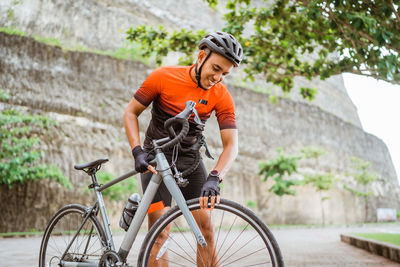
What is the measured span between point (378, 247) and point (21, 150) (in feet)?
46.3

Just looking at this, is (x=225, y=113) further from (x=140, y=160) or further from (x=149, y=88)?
(x=140, y=160)

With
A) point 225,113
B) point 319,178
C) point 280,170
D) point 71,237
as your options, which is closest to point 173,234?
point 225,113

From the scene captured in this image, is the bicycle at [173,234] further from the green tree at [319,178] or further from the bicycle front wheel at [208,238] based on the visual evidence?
the green tree at [319,178]

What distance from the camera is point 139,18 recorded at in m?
33.7

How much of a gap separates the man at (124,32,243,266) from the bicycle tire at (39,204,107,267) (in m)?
0.54

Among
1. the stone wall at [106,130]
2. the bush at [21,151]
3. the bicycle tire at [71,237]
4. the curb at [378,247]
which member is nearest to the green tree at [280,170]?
the stone wall at [106,130]

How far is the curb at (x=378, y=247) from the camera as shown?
24.5 ft

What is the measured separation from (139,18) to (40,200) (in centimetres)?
1855

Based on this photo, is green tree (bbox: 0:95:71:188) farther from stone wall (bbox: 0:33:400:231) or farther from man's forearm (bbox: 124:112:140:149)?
man's forearm (bbox: 124:112:140:149)

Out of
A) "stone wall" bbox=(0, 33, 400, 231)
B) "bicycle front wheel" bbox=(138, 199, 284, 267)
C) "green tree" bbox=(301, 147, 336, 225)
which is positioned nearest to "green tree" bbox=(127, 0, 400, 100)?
"bicycle front wheel" bbox=(138, 199, 284, 267)

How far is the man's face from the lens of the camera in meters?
3.18

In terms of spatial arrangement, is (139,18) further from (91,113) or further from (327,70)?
(327,70)

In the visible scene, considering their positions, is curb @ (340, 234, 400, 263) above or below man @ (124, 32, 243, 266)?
below

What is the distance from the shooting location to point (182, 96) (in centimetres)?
338
